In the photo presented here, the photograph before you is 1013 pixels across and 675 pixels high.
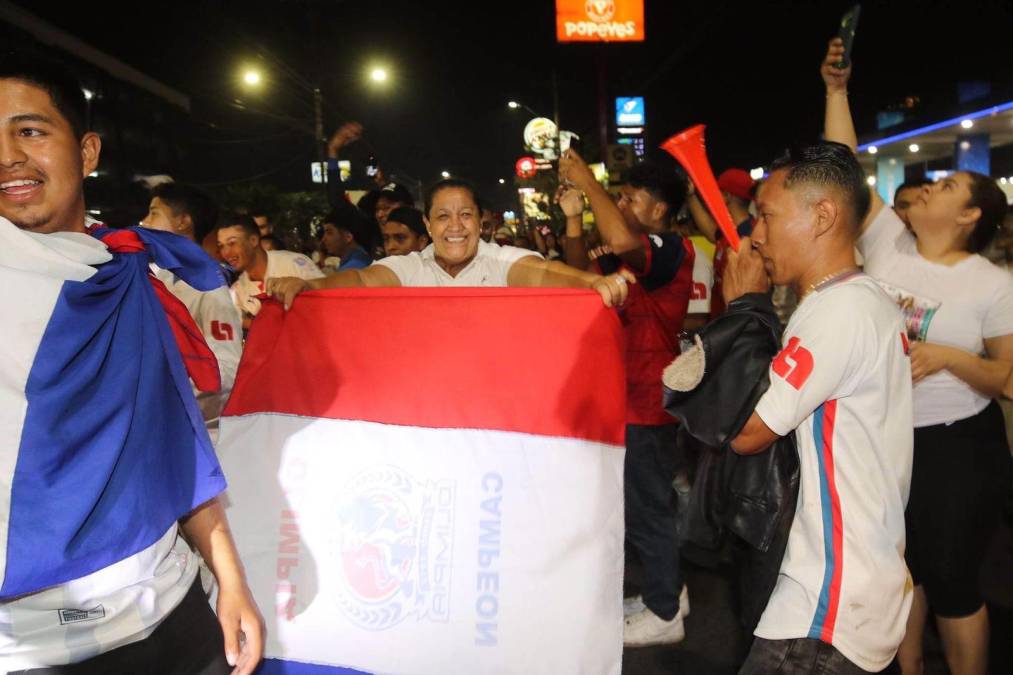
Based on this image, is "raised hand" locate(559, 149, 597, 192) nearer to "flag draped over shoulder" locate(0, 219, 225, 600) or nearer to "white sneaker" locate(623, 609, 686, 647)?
"white sneaker" locate(623, 609, 686, 647)

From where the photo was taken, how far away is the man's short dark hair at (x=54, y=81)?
1486 millimetres

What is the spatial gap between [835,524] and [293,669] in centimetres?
186

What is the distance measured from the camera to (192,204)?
4.27m

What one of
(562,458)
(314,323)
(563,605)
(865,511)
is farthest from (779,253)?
(314,323)

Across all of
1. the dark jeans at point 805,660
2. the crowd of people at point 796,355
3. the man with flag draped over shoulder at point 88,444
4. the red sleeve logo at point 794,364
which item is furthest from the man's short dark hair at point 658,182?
the man with flag draped over shoulder at point 88,444

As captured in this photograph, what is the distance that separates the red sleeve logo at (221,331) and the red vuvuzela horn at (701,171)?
6.93ft

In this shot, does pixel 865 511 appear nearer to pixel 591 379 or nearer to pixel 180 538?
pixel 591 379

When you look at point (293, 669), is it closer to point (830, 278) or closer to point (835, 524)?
point (835, 524)

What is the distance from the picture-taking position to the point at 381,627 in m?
2.42

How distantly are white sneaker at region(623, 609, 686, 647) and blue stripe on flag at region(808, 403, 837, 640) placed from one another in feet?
6.46

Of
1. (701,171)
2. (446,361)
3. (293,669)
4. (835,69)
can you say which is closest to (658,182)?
(835,69)

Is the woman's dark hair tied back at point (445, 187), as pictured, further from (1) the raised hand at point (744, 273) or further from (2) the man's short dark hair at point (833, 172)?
(2) the man's short dark hair at point (833, 172)

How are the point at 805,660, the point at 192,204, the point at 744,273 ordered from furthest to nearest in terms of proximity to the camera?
the point at 192,204
the point at 744,273
the point at 805,660

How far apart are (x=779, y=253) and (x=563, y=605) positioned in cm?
131
